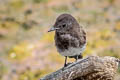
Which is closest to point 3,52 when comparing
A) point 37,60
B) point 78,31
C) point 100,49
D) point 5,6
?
point 37,60

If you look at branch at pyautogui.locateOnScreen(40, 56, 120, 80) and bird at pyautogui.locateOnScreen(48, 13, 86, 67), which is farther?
bird at pyautogui.locateOnScreen(48, 13, 86, 67)

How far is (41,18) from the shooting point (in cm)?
2605

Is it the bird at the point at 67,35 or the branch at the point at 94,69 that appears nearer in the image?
the branch at the point at 94,69

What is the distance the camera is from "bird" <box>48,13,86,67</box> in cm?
1309

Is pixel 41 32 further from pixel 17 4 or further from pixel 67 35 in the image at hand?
pixel 67 35

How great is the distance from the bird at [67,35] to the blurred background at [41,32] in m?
6.57

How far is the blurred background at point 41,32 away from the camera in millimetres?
21141

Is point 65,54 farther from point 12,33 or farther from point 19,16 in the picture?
point 19,16

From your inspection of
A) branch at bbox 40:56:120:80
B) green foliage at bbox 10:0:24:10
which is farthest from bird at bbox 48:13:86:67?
green foliage at bbox 10:0:24:10

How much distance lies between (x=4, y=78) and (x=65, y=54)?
764 centimetres

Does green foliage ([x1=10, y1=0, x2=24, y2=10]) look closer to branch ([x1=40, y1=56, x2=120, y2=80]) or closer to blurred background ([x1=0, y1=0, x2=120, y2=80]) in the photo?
blurred background ([x1=0, y1=0, x2=120, y2=80])

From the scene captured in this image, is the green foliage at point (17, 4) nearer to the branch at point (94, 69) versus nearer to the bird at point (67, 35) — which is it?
the bird at point (67, 35)

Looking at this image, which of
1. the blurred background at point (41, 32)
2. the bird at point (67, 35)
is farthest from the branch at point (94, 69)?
the blurred background at point (41, 32)

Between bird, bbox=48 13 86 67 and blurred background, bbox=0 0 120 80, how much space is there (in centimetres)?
657
